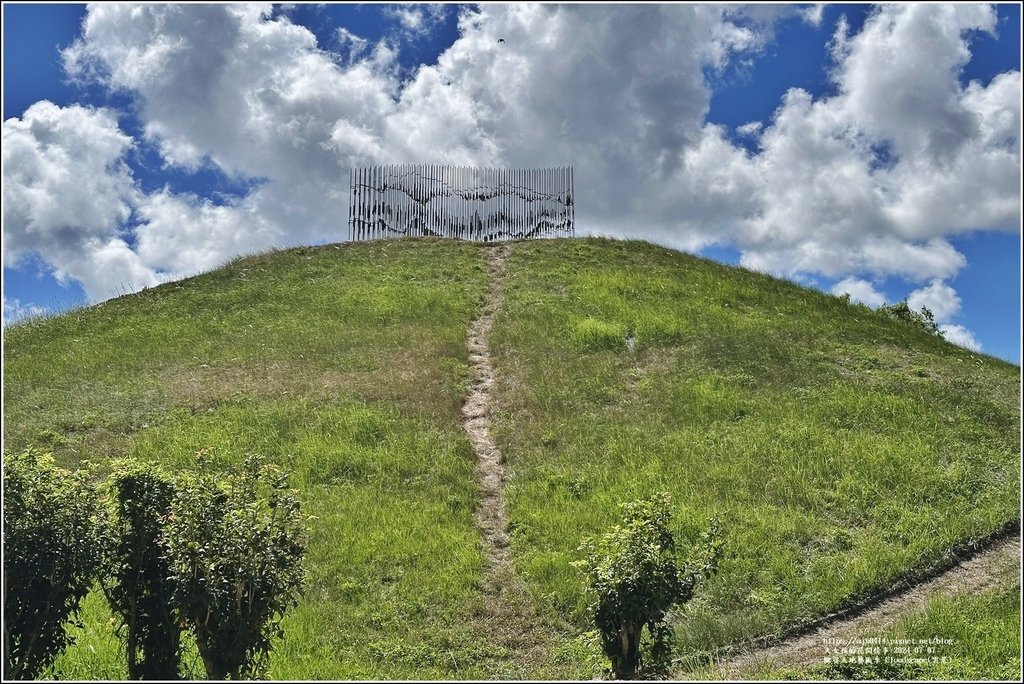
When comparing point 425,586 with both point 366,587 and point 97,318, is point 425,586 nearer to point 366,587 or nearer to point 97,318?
point 366,587

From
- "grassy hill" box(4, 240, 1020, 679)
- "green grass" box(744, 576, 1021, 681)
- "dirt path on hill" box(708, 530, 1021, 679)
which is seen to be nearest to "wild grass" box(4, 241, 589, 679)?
"grassy hill" box(4, 240, 1020, 679)

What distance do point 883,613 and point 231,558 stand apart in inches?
428

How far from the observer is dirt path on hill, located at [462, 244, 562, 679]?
1442cm

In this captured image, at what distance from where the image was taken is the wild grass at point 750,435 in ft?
52.9

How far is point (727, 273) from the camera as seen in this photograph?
38125mm

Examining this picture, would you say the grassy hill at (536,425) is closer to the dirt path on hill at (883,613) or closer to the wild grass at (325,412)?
the wild grass at (325,412)

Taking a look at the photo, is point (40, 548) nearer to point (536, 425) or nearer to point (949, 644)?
point (949, 644)

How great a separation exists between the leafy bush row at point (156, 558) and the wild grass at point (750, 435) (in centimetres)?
676

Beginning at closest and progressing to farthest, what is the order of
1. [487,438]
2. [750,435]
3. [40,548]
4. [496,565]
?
1. [40,548]
2. [496,565]
3. [750,435]
4. [487,438]

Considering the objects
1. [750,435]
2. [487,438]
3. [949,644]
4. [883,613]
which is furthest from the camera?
[487,438]

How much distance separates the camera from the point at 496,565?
17.0m

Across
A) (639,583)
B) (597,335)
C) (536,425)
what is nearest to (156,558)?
(639,583)

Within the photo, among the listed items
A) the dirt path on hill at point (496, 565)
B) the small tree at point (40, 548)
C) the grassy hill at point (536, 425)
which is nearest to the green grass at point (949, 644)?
the grassy hill at point (536, 425)

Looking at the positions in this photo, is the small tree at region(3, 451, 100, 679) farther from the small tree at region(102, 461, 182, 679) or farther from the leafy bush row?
the small tree at region(102, 461, 182, 679)
